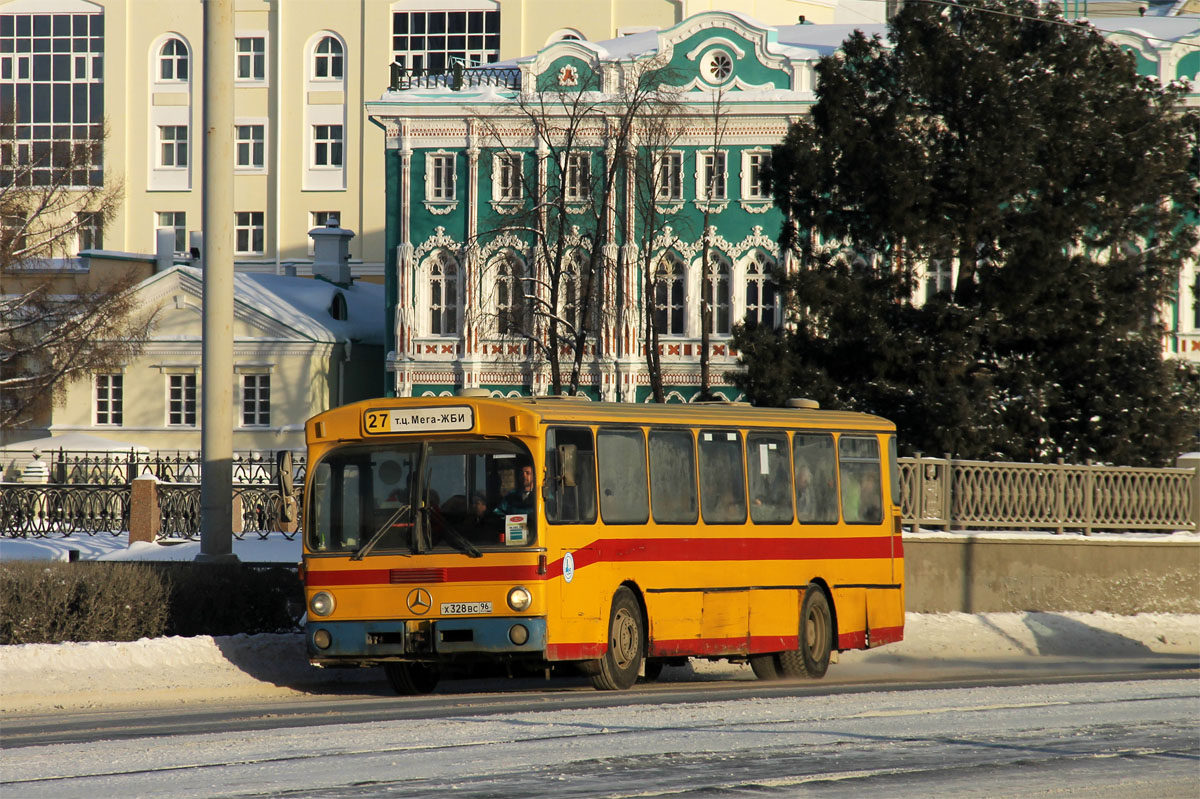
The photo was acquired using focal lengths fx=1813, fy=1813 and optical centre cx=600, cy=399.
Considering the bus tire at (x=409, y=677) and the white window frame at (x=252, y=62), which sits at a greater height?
the white window frame at (x=252, y=62)

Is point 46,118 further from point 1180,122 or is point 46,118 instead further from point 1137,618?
point 1137,618

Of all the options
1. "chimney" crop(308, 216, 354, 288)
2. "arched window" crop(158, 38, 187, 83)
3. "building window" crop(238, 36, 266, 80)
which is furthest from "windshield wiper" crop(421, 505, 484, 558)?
"arched window" crop(158, 38, 187, 83)

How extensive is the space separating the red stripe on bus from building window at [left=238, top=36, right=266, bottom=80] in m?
70.2

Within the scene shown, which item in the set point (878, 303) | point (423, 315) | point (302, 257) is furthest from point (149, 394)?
point (878, 303)

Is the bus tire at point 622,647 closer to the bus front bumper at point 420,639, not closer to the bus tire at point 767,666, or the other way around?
the bus front bumper at point 420,639

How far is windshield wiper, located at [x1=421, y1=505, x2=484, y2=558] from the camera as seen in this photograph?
1568 cm

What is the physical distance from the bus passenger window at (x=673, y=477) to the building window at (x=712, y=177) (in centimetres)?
3895

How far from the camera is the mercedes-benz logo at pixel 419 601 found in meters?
15.7

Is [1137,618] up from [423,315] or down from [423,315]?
down

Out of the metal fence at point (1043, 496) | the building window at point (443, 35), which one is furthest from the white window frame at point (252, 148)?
the metal fence at point (1043, 496)

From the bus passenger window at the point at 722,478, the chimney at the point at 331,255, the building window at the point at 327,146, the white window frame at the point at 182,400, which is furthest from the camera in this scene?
the building window at the point at 327,146

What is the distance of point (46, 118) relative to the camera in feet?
280

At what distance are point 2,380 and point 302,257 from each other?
37720mm

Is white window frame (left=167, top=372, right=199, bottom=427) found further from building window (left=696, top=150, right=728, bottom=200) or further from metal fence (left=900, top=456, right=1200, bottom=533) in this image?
metal fence (left=900, top=456, right=1200, bottom=533)
